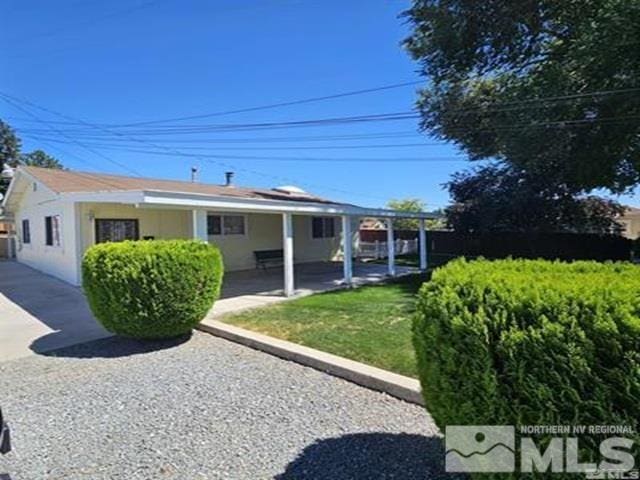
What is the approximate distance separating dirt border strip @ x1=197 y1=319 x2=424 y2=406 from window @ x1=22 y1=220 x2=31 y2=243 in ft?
45.1

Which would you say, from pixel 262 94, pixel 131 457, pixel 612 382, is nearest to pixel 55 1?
pixel 262 94

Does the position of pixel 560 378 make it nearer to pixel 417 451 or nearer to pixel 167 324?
pixel 417 451

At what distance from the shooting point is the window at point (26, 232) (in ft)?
56.8

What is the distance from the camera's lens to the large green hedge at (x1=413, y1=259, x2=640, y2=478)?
1.90 meters

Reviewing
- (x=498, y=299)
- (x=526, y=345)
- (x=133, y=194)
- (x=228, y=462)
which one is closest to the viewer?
(x=526, y=345)

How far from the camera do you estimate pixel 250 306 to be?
9.37 metres

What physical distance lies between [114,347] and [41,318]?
304cm

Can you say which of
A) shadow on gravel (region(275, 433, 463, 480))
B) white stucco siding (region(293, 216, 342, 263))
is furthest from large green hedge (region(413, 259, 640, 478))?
white stucco siding (region(293, 216, 342, 263))

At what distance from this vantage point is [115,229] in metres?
13.6

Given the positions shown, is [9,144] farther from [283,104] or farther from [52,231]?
[283,104]

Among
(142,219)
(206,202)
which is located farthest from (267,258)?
(206,202)

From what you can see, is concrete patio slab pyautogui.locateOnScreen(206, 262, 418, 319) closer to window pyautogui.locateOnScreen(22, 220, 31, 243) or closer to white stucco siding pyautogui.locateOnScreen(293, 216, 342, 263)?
white stucco siding pyautogui.locateOnScreen(293, 216, 342, 263)

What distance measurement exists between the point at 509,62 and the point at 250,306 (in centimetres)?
1133

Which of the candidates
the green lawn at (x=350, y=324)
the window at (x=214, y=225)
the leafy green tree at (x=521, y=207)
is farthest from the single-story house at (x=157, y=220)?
the leafy green tree at (x=521, y=207)
